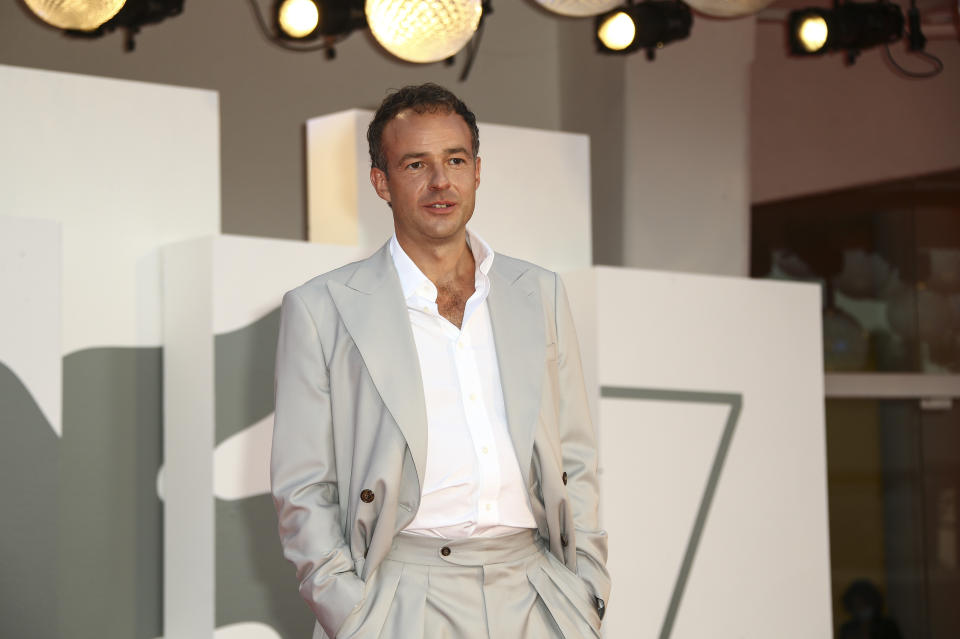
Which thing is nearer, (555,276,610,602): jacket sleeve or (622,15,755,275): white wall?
(555,276,610,602): jacket sleeve

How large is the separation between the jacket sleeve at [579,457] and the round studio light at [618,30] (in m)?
2.66

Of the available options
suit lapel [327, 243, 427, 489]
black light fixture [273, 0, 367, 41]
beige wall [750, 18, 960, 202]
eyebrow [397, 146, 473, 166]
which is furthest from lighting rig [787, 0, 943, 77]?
suit lapel [327, 243, 427, 489]

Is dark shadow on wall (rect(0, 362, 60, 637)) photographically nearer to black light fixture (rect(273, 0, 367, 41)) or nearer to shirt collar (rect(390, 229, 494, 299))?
shirt collar (rect(390, 229, 494, 299))

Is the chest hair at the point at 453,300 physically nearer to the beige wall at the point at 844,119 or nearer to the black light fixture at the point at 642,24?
the black light fixture at the point at 642,24

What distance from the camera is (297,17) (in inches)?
170

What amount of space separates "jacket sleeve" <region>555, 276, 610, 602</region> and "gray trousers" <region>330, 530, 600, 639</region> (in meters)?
0.10

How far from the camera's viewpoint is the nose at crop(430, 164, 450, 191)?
2.16 m

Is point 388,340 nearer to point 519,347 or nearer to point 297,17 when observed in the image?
point 519,347

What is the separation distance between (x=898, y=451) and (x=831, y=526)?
57 cm

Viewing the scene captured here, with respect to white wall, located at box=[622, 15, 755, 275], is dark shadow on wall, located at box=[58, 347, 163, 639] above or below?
below

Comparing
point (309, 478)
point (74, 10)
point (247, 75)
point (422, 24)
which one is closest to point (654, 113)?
point (247, 75)

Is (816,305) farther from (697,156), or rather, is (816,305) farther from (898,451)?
(898,451)

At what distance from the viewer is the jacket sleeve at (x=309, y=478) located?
2.03 metres

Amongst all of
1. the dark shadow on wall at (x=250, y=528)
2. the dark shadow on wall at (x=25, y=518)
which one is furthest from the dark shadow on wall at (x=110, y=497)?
the dark shadow on wall at (x=250, y=528)
